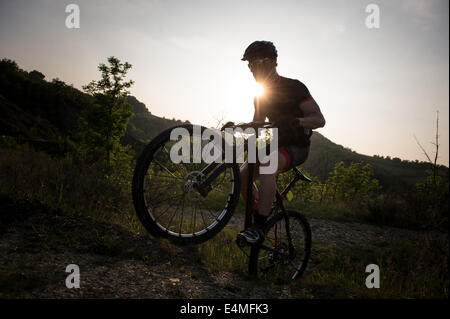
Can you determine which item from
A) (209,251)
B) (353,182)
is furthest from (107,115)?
(353,182)

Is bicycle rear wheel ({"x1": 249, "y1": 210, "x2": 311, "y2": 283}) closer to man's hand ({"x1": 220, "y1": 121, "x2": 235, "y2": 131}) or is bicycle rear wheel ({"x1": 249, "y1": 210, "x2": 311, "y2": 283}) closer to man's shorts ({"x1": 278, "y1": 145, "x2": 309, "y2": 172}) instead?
man's shorts ({"x1": 278, "y1": 145, "x2": 309, "y2": 172})

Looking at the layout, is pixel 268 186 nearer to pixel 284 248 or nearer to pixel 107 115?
pixel 284 248

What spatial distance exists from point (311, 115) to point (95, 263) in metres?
2.72

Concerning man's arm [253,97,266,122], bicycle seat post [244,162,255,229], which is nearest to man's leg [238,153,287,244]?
bicycle seat post [244,162,255,229]

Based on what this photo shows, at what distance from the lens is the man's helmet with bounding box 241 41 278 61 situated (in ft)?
9.76

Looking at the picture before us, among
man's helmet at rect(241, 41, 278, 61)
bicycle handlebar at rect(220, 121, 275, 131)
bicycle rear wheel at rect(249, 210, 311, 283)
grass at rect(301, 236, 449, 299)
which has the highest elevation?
man's helmet at rect(241, 41, 278, 61)

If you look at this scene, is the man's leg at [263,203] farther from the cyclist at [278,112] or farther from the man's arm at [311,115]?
the man's arm at [311,115]

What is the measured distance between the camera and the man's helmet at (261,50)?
297 cm

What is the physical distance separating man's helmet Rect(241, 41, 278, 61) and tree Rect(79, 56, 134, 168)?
1217 cm

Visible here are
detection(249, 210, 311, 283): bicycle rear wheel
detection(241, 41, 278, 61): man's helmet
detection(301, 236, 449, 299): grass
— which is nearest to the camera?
detection(241, 41, 278, 61): man's helmet

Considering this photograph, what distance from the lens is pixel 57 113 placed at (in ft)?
90.6

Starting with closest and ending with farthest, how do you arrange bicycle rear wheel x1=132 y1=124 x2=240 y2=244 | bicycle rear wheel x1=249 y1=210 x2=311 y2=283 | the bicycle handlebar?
bicycle rear wheel x1=132 y1=124 x2=240 y2=244 < the bicycle handlebar < bicycle rear wheel x1=249 y1=210 x2=311 y2=283

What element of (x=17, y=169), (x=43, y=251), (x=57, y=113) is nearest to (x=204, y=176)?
(x=43, y=251)

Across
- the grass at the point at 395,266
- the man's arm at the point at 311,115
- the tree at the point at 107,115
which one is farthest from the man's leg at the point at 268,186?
the tree at the point at 107,115
